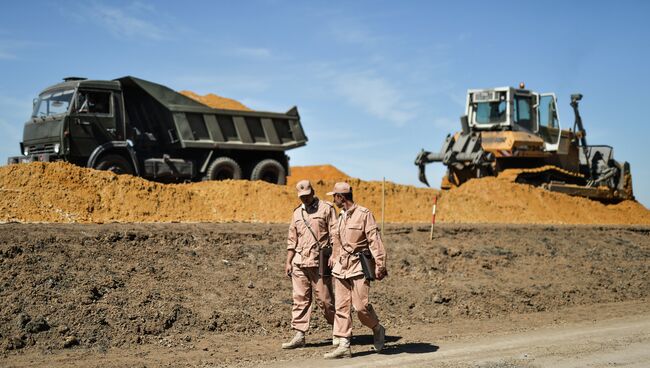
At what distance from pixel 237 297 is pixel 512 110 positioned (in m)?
16.2

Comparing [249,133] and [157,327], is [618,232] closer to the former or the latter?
[249,133]

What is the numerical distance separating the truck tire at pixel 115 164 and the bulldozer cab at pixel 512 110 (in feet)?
38.6

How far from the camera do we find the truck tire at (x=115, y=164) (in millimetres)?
19219

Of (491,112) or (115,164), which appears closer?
(115,164)

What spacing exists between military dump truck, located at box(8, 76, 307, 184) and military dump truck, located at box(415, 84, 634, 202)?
574 cm

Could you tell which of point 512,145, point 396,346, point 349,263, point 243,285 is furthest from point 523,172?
point 349,263

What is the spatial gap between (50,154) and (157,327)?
10.2 m

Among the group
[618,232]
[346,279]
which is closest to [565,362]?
[346,279]

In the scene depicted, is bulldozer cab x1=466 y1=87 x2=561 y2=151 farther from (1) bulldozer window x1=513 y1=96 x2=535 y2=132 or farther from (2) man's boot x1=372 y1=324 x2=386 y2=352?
(2) man's boot x1=372 y1=324 x2=386 y2=352

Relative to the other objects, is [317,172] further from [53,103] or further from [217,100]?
[53,103]

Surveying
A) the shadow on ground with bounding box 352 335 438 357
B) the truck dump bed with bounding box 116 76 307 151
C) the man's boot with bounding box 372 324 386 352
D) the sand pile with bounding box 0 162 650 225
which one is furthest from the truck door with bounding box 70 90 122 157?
the man's boot with bounding box 372 324 386 352

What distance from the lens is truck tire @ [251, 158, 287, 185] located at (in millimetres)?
22328

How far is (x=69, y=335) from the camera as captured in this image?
31.2ft

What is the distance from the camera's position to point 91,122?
19.2 metres
